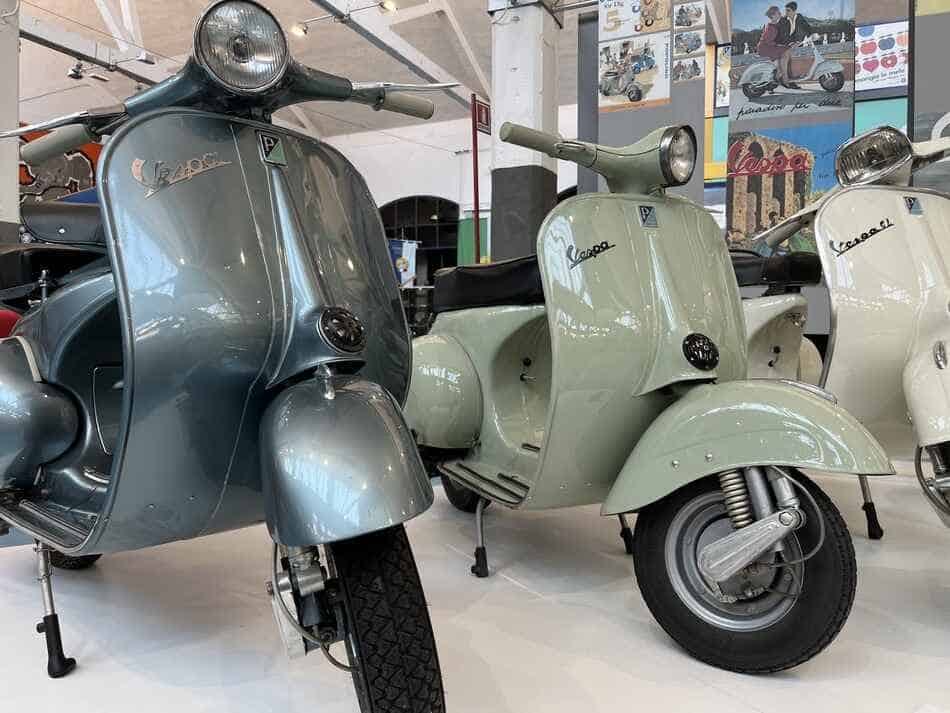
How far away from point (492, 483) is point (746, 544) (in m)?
0.87

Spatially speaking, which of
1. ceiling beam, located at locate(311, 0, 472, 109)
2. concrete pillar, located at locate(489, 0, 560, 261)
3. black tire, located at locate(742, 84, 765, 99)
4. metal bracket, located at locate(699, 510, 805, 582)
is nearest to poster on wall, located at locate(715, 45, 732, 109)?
concrete pillar, located at locate(489, 0, 560, 261)

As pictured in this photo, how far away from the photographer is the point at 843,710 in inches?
56.0

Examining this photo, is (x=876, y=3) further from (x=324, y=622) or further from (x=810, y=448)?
(x=324, y=622)

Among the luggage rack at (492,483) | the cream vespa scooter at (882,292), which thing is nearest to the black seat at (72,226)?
the luggage rack at (492,483)

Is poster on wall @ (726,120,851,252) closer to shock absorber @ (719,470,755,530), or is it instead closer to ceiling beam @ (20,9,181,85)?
shock absorber @ (719,470,755,530)

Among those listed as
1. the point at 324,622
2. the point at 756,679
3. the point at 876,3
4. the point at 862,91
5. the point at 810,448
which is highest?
the point at 876,3

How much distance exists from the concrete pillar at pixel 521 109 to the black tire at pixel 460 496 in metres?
2.87

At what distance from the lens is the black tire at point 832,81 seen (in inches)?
166

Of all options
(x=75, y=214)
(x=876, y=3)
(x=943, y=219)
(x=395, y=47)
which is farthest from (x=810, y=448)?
(x=395, y=47)

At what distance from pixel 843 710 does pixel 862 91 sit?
12.4ft

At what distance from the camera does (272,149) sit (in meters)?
1.40

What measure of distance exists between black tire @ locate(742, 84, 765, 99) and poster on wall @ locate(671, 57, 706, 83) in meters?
0.26

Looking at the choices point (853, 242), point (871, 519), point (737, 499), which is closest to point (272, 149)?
point (737, 499)

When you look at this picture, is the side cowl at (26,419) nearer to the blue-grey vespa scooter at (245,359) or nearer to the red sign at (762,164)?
the blue-grey vespa scooter at (245,359)
